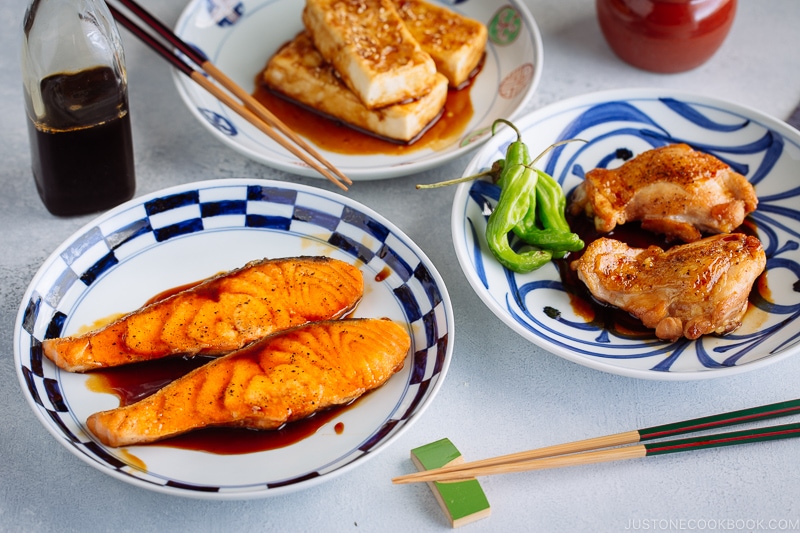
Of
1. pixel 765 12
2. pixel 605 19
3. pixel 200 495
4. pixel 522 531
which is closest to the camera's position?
pixel 200 495

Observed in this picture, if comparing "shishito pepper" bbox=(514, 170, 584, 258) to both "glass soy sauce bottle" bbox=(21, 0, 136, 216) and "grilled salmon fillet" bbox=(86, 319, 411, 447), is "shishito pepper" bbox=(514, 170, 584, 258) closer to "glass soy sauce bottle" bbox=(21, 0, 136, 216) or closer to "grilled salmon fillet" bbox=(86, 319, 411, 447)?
"grilled salmon fillet" bbox=(86, 319, 411, 447)

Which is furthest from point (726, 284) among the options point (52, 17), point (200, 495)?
point (52, 17)

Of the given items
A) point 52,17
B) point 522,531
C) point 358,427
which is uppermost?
point 52,17

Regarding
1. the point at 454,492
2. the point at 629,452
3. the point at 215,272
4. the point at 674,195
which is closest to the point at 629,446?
the point at 629,452

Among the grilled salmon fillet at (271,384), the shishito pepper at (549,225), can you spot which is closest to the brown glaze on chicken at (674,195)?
the shishito pepper at (549,225)

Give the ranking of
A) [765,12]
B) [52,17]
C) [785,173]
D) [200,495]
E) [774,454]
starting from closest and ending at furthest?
1. [200,495]
2. [774,454]
3. [52,17]
4. [785,173]
5. [765,12]

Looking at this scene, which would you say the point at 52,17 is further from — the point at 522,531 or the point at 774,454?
the point at 774,454

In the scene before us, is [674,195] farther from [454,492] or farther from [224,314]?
[224,314]

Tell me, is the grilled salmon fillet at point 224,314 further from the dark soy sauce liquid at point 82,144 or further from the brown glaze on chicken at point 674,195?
the brown glaze on chicken at point 674,195
